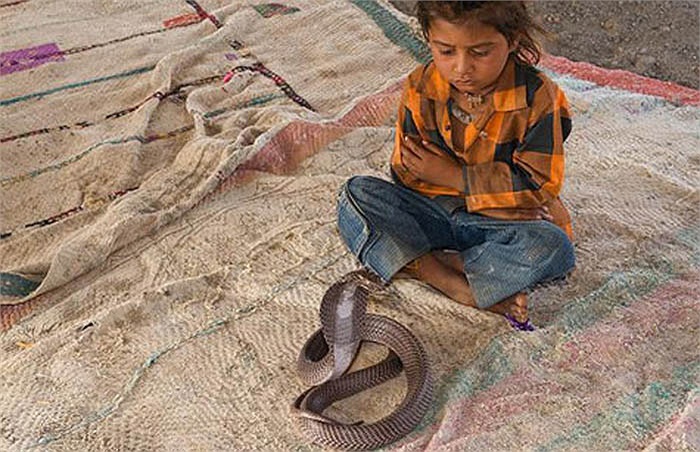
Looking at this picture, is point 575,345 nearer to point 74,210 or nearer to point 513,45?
point 513,45

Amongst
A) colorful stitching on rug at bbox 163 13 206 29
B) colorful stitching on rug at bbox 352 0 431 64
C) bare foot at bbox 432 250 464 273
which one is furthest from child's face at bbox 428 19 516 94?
colorful stitching on rug at bbox 163 13 206 29

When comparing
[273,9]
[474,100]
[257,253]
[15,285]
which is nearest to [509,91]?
[474,100]

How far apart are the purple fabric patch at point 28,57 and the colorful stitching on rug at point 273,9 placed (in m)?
0.59

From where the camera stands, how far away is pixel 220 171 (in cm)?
206

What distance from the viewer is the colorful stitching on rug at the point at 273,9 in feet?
9.25

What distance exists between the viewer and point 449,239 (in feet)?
5.65

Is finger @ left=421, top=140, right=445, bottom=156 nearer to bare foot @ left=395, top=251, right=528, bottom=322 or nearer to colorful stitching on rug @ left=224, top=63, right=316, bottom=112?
bare foot @ left=395, top=251, right=528, bottom=322

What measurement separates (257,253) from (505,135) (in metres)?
0.57

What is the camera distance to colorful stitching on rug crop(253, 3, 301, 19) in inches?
111

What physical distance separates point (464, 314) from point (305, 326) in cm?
28

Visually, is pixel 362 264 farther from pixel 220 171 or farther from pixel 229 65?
pixel 229 65

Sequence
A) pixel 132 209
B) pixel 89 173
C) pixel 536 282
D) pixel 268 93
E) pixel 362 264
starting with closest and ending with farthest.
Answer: pixel 536 282
pixel 362 264
pixel 132 209
pixel 89 173
pixel 268 93

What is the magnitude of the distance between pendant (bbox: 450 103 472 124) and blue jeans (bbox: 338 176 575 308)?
17cm

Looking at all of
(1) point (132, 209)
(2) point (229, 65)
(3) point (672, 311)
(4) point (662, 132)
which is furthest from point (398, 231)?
(2) point (229, 65)
